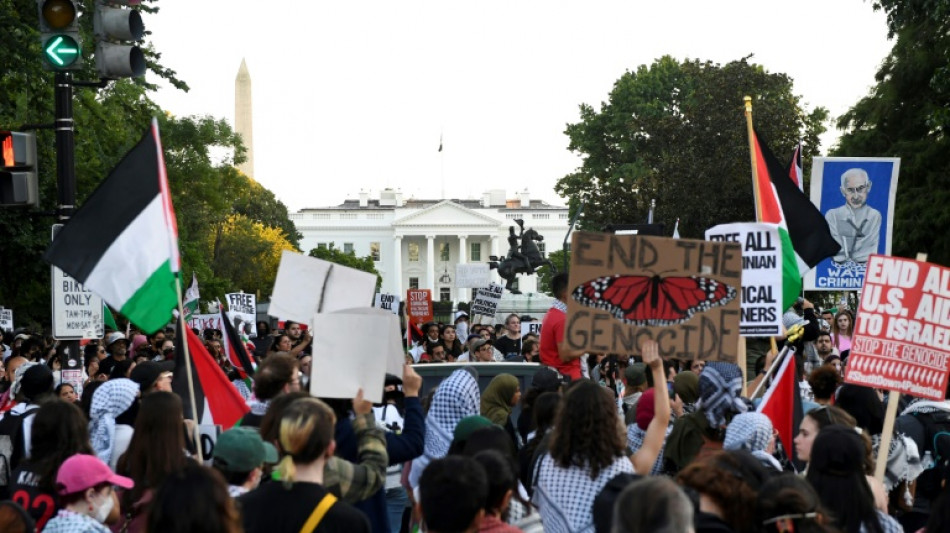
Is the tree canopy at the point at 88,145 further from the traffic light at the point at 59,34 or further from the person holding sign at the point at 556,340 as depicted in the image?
the person holding sign at the point at 556,340

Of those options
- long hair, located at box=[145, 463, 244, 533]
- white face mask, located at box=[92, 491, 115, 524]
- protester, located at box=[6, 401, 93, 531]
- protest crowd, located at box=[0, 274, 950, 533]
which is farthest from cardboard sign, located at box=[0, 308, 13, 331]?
long hair, located at box=[145, 463, 244, 533]

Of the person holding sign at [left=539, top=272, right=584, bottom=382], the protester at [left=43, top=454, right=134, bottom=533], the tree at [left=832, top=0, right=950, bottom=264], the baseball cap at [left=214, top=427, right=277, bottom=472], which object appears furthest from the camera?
the tree at [left=832, top=0, right=950, bottom=264]

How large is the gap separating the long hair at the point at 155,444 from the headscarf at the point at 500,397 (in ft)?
9.24

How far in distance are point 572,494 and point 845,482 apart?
1026 millimetres

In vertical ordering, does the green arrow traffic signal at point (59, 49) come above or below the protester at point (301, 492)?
above

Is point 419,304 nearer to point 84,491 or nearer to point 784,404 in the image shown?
point 784,404

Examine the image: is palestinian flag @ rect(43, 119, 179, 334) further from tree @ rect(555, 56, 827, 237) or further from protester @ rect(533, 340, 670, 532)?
tree @ rect(555, 56, 827, 237)

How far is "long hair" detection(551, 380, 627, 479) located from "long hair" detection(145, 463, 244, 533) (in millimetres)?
1673

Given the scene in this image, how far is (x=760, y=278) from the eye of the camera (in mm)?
8484

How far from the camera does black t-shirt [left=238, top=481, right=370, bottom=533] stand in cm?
483

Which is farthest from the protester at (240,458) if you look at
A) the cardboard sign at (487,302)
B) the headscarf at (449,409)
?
the cardboard sign at (487,302)

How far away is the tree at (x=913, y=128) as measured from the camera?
2639 cm

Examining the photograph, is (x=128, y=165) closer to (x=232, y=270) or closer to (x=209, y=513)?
(x=209, y=513)

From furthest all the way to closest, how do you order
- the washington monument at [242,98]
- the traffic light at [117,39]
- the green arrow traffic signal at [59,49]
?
1. the washington monument at [242,98]
2. the green arrow traffic signal at [59,49]
3. the traffic light at [117,39]
